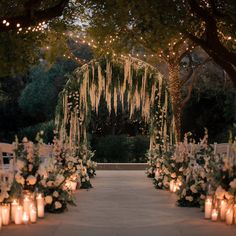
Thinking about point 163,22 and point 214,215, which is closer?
point 214,215

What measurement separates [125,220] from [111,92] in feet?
21.8

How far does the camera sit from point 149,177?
18.2 meters

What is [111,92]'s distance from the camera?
1509 centimetres

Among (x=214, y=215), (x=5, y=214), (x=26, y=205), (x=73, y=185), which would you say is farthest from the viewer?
(x=73, y=185)

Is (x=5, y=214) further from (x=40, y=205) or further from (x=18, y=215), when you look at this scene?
(x=40, y=205)

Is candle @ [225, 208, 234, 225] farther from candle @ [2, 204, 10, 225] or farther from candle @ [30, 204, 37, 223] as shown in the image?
candle @ [2, 204, 10, 225]

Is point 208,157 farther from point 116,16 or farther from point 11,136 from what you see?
point 11,136

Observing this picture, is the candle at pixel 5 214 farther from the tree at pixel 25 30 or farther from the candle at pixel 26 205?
the tree at pixel 25 30

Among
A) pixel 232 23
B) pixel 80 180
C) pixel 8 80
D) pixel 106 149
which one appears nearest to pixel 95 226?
pixel 80 180

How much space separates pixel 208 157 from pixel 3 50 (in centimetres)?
667

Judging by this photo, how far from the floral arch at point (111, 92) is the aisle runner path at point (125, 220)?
2.92 meters

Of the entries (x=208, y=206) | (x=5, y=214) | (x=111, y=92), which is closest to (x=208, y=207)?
(x=208, y=206)

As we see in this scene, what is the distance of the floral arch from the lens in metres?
14.9

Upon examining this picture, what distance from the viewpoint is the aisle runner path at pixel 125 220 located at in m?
7.65
